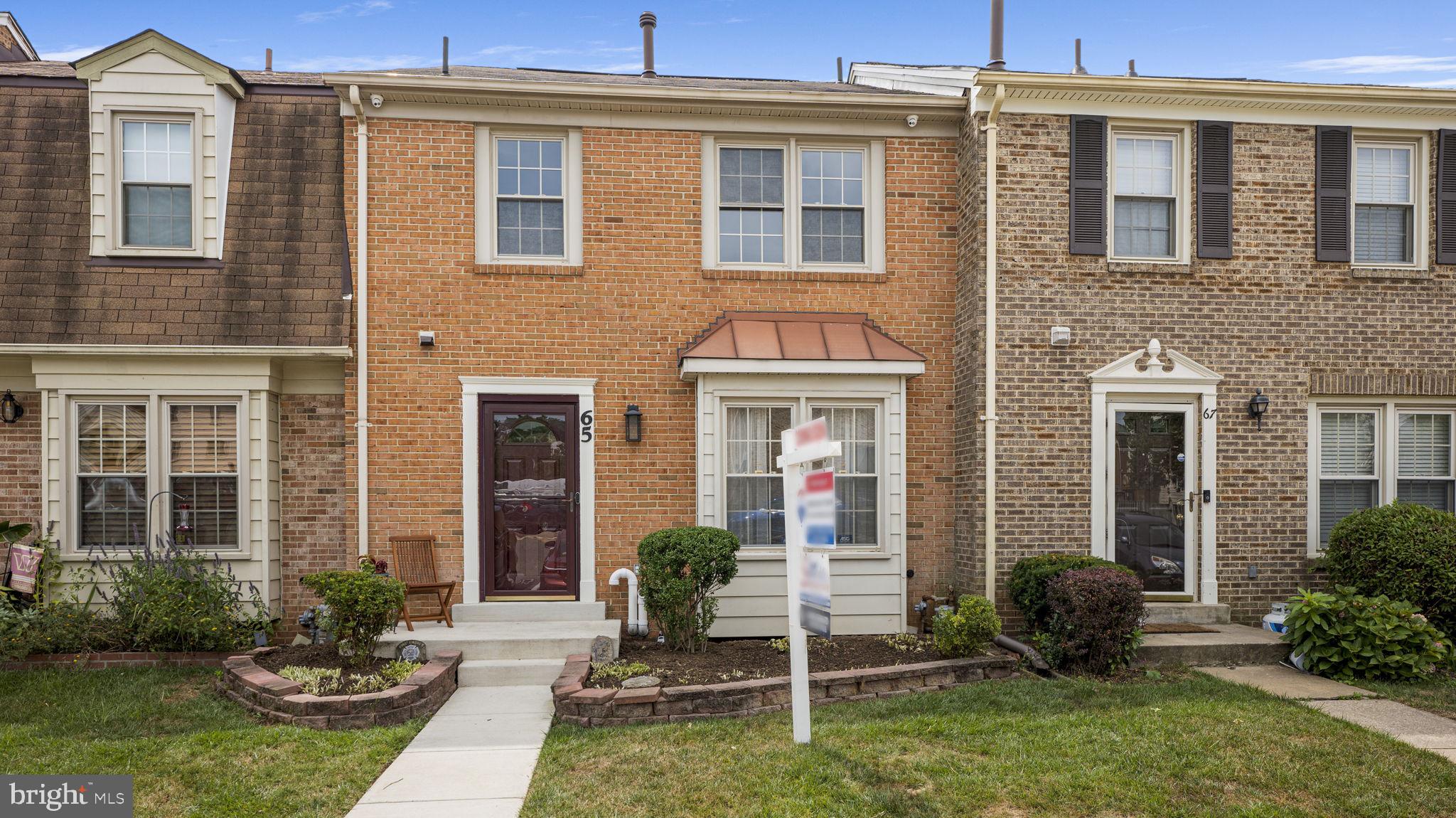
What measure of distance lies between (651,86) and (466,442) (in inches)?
153

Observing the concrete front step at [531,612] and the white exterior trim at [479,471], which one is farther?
the white exterior trim at [479,471]

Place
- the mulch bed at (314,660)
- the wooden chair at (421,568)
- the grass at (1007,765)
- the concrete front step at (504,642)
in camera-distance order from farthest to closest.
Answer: the wooden chair at (421,568)
the concrete front step at (504,642)
the mulch bed at (314,660)
the grass at (1007,765)

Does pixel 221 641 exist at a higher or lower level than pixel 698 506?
lower

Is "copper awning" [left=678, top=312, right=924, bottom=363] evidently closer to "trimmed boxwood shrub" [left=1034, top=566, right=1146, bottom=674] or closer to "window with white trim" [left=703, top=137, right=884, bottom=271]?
"window with white trim" [left=703, top=137, right=884, bottom=271]

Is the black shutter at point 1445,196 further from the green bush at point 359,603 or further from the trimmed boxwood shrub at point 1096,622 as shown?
the green bush at point 359,603

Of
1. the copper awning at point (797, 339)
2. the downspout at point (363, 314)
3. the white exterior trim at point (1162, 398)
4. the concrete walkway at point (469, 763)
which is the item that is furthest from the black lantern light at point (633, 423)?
the white exterior trim at point (1162, 398)

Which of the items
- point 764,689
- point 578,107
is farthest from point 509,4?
point 764,689

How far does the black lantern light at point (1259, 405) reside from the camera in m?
8.98

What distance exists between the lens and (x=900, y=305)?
9328mm

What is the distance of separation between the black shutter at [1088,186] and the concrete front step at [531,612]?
19.1ft

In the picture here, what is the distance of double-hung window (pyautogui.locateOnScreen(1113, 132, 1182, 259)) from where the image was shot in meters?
9.13

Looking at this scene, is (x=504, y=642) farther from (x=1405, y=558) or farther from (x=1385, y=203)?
(x=1385, y=203)

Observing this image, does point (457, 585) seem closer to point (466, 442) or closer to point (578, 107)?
point (466, 442)

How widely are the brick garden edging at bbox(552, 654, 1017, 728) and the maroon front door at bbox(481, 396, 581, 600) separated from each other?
1.64m
